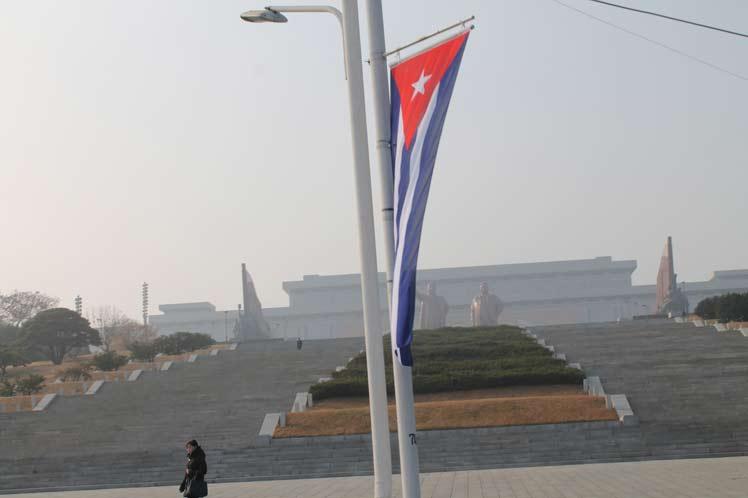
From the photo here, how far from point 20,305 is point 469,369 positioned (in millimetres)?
49621

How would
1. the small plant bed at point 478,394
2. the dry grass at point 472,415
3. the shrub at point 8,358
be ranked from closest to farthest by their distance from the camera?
the dry grass at point 472,415 < the small plant bed at point 478,394 < the shrub at point 8,358

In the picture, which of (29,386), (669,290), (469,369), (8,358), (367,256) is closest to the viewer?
(367,256)

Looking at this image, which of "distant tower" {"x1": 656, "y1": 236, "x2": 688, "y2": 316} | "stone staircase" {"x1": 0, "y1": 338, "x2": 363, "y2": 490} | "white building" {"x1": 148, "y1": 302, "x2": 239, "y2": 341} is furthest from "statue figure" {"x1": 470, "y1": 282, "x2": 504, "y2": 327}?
"white building" {"x1": 148, "y1": 302, "x2": 239, "y2": 341}

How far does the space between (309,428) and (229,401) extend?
17.2 feet

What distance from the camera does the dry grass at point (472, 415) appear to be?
19.8m

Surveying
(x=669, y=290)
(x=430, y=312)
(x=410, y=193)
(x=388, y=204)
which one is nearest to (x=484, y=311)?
(x=430, y=312)

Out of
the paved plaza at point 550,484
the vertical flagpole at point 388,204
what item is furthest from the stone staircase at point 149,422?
the vertical flagpole at point 388,204

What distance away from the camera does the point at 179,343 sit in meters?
42.1

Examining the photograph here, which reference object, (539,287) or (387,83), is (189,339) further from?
(539,287)

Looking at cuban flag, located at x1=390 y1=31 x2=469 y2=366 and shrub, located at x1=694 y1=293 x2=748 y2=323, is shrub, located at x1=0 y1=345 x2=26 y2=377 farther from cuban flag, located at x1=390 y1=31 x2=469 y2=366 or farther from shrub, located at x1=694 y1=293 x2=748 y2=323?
cuban flag, located at x1=390 y1=31 x2=469 y2=366

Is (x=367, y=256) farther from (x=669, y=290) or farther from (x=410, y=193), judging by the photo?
(x=669, y=290)

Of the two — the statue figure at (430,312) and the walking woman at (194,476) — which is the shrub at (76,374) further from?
the walking woman at (194,476)

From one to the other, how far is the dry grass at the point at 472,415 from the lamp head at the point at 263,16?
1234 cm

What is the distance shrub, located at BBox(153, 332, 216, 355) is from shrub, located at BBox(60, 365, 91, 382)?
740 cm
